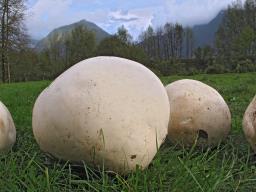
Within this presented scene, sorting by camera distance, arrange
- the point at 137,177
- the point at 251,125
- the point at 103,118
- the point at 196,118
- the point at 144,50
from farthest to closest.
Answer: the point at 144,50 → the point at 196,118 → the point at 251,125 → the point at 103,118 → the point at 137,177

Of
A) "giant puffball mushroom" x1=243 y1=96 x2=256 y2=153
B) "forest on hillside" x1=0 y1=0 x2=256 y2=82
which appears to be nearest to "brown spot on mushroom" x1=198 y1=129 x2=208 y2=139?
"giant puffball mushroom" x1=243 y1=96 x2=256 y2=153

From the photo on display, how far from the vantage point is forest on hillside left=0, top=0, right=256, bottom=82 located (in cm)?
3347

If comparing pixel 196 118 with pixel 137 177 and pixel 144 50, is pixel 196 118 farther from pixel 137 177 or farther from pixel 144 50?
pixel 144 50

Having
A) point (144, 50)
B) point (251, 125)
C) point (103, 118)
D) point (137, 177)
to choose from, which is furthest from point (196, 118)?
point (144, 50)

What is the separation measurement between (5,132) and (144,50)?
4951 centimetres

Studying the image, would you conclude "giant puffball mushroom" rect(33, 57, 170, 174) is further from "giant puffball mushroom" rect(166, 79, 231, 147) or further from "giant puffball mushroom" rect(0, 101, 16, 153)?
"giant puffball mushroom" rect(166, 79, 231, 147)

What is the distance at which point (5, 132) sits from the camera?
4523 mm

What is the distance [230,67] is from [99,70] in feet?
87.3

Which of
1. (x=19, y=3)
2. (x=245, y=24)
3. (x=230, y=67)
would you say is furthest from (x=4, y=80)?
(x=245, y=24)

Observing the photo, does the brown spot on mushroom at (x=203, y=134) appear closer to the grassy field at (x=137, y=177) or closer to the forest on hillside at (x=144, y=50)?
the grassy field at (x=137, y=177)

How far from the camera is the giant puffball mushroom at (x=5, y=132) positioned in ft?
14.6

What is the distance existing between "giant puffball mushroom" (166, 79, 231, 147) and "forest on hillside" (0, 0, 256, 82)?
21457 mm

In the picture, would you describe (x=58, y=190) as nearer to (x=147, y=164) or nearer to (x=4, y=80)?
(x=147, y=164)

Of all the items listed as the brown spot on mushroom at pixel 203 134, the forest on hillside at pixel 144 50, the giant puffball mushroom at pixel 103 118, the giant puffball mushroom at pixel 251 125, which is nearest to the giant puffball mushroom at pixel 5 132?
the giant puffball mushroom at pixel 103 118
